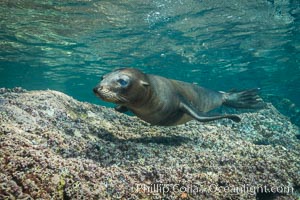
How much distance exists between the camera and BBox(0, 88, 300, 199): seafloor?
277 cm

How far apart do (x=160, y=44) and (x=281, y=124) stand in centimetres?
1286

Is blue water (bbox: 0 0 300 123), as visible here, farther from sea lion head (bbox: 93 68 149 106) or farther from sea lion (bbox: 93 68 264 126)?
sea lion head (bbox: 93 68 149 106)

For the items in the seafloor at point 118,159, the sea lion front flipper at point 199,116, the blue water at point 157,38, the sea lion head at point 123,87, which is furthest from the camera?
the blue water at point 157,38

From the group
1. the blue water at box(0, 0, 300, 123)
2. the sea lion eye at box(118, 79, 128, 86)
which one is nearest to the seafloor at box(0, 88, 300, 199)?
the sea lion eye at box(118, 79, 128, 86)

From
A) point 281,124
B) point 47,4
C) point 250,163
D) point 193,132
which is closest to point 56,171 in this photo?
point 250,163

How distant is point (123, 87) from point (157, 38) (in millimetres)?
16712

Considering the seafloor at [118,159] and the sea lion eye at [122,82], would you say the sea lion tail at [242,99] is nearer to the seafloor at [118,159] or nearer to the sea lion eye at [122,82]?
the seafloor at [118,159]

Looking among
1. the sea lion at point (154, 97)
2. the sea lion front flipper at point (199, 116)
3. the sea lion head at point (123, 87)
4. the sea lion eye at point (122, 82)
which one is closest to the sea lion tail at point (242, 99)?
the sea lion at point (154, 97)

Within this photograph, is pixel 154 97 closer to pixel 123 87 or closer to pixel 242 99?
pixel 123 87

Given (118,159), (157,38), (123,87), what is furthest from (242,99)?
(157,38)

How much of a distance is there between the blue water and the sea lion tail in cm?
784

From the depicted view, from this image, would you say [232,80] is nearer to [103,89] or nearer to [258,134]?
[258,134]

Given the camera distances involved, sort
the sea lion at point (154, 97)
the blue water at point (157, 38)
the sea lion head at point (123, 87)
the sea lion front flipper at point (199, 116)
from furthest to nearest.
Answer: the blue water at point (157, 38) < the sea lion front flipper at point (199, 116) < the sea lion at point (154, 97) < the sea lion head at point (123, 87)

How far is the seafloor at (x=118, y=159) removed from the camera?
9.09ft
